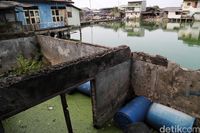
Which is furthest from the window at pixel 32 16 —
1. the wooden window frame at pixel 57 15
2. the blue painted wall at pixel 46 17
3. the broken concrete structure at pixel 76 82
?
the broken concrete structure at pixel 76 82

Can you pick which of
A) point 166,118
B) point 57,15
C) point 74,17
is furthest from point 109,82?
point 74,17

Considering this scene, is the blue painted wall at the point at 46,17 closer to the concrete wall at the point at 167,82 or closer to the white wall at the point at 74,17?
the white wall at the point at 74,17

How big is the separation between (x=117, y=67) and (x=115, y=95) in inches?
35.5

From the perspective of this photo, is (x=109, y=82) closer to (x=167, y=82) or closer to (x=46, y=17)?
(x=167, y=82)

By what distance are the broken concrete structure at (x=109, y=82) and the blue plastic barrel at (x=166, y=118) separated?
1.06 ft

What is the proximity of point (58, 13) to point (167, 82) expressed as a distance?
16367mm

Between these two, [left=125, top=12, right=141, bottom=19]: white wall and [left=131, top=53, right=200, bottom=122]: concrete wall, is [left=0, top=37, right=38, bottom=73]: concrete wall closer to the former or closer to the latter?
[left=131, top=53, right=200, bottom=122]: concrete wall

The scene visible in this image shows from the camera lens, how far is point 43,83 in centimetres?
280

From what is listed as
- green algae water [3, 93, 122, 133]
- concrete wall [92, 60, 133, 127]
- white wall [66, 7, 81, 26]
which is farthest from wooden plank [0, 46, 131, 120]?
white wall [66, 7, 81, 26]

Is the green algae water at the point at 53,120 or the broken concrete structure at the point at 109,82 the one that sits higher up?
the broken concrete structure at the point at 109,82

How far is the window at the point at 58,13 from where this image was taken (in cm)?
1724

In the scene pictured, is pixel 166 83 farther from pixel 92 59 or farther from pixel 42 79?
pixel 42 79

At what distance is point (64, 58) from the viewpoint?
7.91 m

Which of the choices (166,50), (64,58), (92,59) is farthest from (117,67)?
(166,50)
